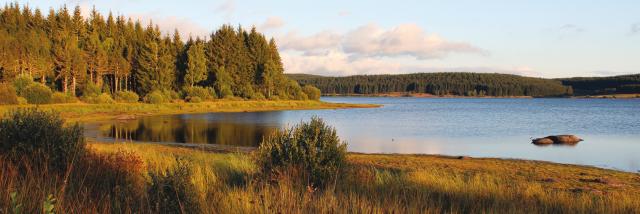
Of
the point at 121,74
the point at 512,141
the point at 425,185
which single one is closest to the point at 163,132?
the point at 512,141

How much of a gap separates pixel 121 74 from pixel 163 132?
39.3m

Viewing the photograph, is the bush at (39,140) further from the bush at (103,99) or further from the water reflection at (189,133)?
the bush at (103,99)

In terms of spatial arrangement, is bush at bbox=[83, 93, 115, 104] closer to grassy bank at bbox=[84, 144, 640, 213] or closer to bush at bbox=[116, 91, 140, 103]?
bush at bbox=[116, 91, 140, 103]

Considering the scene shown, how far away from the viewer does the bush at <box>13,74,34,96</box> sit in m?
52.2

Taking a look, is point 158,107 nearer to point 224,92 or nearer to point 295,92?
point 224,92

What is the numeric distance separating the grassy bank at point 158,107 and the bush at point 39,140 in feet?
99.1

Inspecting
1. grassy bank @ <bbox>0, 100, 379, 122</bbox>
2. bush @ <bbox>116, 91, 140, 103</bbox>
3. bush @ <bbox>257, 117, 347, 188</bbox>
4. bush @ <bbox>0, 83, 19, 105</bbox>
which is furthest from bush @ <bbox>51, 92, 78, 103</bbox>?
bush @ <bbox>257, 117, 347, 188</bbox>

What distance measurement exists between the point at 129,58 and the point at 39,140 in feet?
235

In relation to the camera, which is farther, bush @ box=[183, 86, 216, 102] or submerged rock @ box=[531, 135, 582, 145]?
bush @ box=[183, 86, 216, 102]

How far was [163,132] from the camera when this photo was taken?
37.8 meters

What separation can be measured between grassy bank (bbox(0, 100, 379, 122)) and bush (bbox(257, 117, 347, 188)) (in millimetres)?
33146

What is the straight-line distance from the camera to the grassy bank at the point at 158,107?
1941 inches

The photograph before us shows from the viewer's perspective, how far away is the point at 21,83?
174 feet

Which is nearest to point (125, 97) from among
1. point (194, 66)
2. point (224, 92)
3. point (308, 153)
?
point (194, 66)
